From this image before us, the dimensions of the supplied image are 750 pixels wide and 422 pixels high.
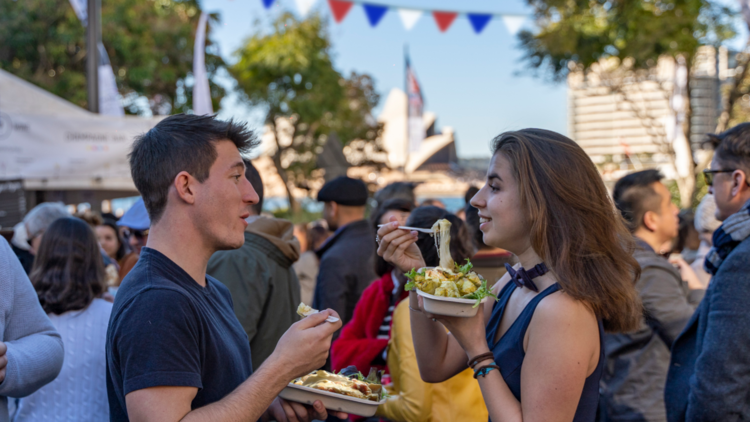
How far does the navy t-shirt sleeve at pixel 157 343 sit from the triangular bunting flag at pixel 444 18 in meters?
11.1

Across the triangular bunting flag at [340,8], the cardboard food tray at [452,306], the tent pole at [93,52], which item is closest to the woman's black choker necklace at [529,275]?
the cardboard food tray at [452,306]

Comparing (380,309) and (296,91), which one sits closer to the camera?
(380,309)

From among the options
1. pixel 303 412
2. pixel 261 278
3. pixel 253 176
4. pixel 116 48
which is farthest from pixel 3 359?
pixel 116 48

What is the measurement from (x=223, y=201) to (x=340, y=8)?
10.1 metres

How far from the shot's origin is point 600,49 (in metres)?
13.4

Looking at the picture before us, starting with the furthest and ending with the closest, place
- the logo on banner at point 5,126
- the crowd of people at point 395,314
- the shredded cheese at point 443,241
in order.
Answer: the logo on banner at point 5,126 < the shredded cheese at point 443,241 < the crowd of people at point 395,314

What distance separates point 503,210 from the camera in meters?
2.12

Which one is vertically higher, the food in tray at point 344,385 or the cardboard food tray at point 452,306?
the cardboard food tray at point 452,306

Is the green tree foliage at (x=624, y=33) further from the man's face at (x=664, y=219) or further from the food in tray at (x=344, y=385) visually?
the food in tray at (x=344, y=385)

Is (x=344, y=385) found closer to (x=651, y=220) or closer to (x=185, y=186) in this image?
(x=185, y=186)

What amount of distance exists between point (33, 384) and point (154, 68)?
15.1 meters

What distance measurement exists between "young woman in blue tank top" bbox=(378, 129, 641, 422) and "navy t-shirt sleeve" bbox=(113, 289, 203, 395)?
84 cm

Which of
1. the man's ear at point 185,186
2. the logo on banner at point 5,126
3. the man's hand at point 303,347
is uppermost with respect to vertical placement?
the logo on banner at point 5,126

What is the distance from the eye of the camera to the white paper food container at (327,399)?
2051 millimetres
